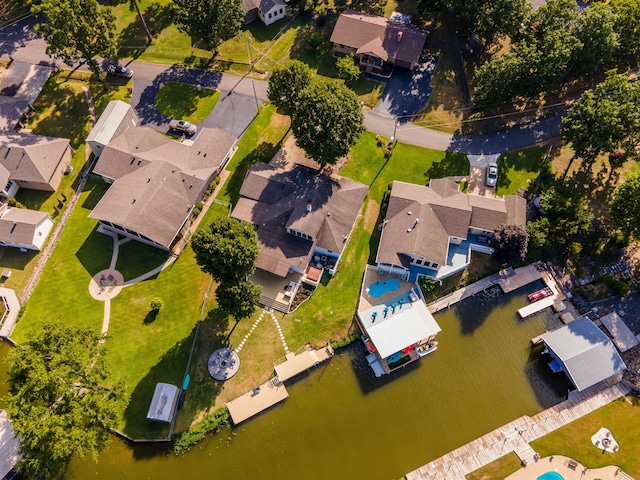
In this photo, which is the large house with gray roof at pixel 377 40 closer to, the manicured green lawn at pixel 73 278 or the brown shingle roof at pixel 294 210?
the brown shingle roof at pixel 294 210

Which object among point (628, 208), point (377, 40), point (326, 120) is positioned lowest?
point (628, 208)

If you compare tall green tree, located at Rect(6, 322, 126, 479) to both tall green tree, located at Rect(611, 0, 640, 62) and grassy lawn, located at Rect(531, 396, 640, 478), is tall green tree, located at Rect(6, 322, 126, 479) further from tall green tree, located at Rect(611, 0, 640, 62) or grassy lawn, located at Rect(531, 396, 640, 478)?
tall green tree, located at Rect(611, 0, 640, 62)

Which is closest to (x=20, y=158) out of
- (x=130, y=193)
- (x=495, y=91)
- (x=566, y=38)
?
(x=130, y=193)

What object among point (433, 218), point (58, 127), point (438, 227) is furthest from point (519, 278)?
point (58, 127)

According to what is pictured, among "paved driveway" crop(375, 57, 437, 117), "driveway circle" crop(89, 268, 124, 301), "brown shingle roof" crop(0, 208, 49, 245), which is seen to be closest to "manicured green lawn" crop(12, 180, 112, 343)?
"driveway circle" crop(89, 268, 124, 301)

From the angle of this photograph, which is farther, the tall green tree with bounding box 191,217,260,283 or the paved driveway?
the paved driveway

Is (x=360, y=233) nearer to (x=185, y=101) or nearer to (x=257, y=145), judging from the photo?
(x=257, y=145)
